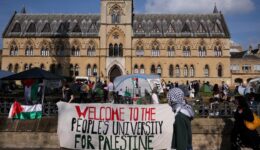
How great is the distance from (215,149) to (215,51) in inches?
2118

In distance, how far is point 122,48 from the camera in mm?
64562

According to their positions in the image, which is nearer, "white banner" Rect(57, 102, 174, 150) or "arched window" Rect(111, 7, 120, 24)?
"white banner" Rect(57, 102, 174, 150)

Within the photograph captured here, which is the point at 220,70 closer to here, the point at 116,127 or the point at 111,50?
the point at 111,50

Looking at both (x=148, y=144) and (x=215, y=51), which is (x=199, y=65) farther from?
(x=148, y=144)

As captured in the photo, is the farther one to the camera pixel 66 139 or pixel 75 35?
pixel 75 35

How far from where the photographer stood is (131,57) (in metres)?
64.6

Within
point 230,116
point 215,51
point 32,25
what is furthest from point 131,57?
point 230,116

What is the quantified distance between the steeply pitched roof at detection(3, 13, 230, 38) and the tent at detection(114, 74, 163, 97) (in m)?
35.5

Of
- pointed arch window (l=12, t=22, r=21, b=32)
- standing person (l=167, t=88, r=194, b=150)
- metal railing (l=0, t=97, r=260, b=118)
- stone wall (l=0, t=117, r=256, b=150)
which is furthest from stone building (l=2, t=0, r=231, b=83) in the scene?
standing person (l=167, t=88, r=194, b=150)

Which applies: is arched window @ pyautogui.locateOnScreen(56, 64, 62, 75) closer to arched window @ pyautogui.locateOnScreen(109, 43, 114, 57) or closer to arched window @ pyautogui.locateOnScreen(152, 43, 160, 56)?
arched window @ pyautogui.locateOnScreen(109, 43, 114, 57)

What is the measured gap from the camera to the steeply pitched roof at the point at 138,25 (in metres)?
66.1

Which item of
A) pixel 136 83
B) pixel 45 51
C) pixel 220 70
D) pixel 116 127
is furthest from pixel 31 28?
pixel 116 127

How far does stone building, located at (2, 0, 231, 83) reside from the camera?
64625 millimetres

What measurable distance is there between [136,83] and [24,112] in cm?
1478
